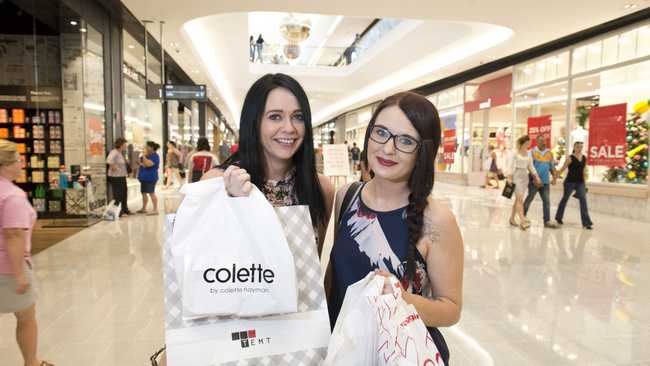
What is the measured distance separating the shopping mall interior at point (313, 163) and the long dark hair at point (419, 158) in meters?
0.05

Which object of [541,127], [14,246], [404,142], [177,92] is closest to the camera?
[404,142]

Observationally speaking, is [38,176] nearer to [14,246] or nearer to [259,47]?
[14,246]

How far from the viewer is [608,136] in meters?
8.55

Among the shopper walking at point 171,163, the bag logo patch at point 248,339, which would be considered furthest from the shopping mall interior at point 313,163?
the shopper walking at point 171,163

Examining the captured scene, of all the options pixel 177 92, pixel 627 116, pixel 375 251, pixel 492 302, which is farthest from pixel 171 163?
pixel 375 251

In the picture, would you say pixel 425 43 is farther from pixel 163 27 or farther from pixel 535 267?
pixel 535 267

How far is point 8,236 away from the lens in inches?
86.1

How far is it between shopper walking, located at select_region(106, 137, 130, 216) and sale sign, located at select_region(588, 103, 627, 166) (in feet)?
31.7

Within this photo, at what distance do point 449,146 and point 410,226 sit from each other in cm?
1695

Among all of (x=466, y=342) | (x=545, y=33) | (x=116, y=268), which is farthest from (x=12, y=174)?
(x=545, y=33)

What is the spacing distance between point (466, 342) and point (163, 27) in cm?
913

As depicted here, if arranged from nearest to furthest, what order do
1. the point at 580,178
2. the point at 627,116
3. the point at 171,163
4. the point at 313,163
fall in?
the point at 313,163, the point at 580,178, the point at 627,116, the point at 171,163

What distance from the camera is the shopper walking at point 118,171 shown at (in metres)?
8.09

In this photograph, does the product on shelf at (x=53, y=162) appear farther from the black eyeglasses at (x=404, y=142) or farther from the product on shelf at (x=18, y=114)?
the black eyeglasses at (x=404, y=142)
